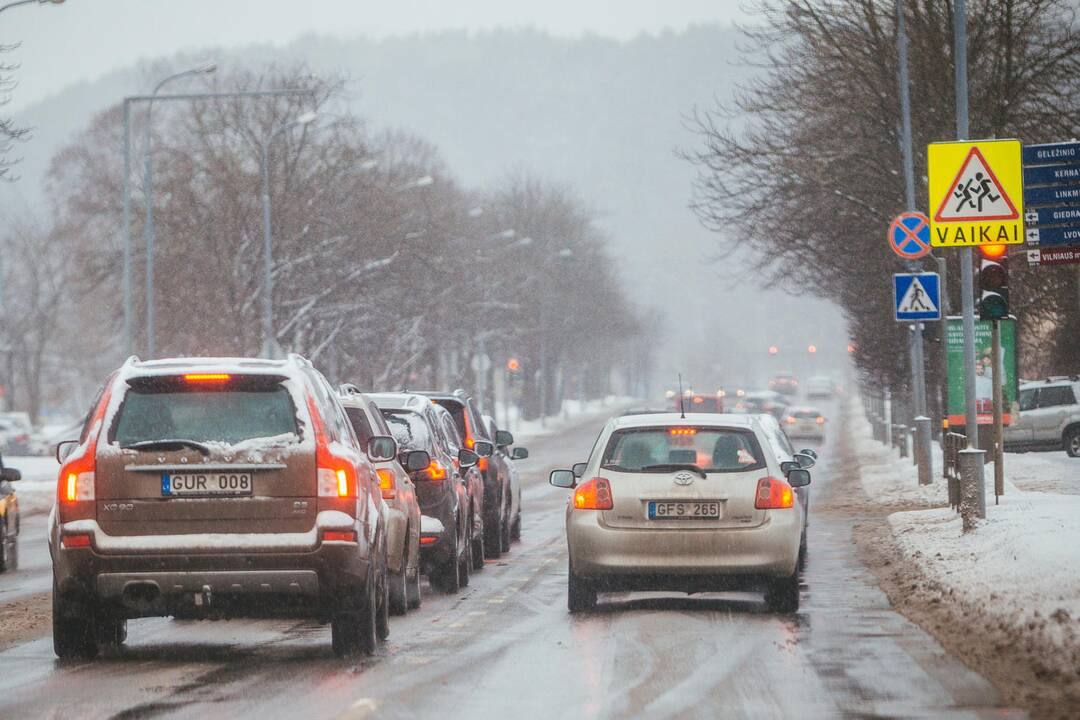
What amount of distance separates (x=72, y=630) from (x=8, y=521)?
363 inches

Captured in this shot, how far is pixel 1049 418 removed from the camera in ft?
144

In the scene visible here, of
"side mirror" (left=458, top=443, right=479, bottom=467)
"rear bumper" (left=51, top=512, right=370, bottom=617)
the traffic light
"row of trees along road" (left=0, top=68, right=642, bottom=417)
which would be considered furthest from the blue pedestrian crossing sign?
"row of trees along road" (left=0, top=68, right=642, bottom=417)

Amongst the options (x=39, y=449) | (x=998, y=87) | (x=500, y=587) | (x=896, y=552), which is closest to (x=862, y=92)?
(x=998, y=87)

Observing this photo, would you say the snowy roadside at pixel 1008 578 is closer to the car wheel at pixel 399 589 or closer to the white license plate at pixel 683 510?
the white license plate at pixel 683 510

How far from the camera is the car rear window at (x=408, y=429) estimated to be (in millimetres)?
17047

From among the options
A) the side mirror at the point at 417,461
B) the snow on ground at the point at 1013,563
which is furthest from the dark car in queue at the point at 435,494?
the snow on ground at the point at 1013,563

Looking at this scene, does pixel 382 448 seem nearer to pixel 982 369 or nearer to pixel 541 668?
pixel 541 668

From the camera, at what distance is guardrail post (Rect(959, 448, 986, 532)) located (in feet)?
64.2

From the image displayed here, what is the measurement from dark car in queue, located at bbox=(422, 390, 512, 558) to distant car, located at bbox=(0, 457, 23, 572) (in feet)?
14.6

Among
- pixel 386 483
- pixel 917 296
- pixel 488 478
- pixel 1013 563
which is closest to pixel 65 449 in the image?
pixel 386 483

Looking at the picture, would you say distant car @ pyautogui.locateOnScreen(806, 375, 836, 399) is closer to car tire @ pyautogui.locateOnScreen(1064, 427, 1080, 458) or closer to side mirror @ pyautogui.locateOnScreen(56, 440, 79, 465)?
car tire @ pyautogui.locateOnScreen(1064, 427, 1080, 458)

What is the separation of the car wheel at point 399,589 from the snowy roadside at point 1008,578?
378 centimetres

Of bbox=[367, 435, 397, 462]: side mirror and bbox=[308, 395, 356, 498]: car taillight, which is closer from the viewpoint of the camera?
bbox=[308, 395, 356, 498]: car taillight

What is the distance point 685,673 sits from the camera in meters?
10.7
